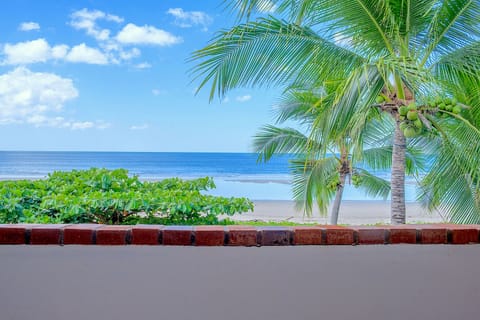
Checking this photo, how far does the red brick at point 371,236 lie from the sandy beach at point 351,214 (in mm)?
6767

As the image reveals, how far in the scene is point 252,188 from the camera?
1783 centimetres

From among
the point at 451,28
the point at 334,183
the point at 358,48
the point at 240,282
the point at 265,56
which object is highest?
the point at 451,28

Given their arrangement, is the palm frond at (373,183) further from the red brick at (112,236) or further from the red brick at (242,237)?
the red brick at (112,236)

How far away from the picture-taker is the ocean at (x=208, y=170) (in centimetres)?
1699

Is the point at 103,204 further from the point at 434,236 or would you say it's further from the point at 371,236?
the point at 434,236

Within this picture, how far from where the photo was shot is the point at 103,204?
2543 mm

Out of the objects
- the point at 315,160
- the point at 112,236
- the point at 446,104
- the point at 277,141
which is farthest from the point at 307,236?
the point at 277,141

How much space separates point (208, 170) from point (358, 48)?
2330 cm

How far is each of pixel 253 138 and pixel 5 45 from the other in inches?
1079

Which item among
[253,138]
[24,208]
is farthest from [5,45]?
[24,208]

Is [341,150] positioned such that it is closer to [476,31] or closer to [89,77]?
[476,31]

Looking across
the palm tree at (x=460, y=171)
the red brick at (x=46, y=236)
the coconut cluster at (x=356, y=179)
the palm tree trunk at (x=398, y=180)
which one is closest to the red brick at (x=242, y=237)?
the red brick at (x=46, y=236)

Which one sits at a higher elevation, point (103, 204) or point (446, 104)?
point (446, 104)

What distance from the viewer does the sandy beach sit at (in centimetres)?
922
